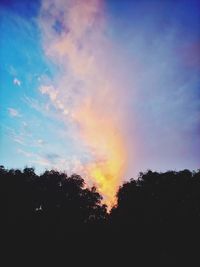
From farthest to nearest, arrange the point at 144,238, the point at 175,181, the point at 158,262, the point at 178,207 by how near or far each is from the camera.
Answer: the point at 175,181, the point at 178,207, the point at 144,238, the point at 158,262

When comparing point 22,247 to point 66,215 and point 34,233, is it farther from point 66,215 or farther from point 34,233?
point 66,215

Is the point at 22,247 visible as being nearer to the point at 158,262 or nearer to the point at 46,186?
the point at 46,186

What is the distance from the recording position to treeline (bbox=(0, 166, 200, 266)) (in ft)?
150

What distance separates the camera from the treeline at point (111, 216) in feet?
150

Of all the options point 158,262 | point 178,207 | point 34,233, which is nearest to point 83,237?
point 34,233

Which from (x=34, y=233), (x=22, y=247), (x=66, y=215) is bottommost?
(x=22, y=247)

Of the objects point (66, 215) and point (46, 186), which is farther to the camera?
point (46, 186)

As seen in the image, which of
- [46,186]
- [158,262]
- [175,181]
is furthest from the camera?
[46,186]

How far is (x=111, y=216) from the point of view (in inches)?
2378

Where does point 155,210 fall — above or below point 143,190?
below

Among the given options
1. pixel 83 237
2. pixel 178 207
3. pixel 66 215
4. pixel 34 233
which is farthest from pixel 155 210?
pixel 34 233

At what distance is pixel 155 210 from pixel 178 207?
4844 millimetres

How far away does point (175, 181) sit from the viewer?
56844mm

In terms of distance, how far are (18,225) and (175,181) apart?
116 feet
